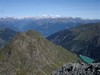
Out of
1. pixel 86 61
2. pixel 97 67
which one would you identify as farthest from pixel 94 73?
pixel 86 61

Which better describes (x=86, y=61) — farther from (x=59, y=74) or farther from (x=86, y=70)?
(x=59, y=74)

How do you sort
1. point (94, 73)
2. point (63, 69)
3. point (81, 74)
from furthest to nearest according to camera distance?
1. point (63, 69)
2. point (81, 74)
3. point (94, 73)

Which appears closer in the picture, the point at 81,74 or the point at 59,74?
the point at 81,74

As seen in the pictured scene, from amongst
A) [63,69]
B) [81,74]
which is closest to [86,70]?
[81,74]

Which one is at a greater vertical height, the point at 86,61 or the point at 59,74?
the point at 86,61

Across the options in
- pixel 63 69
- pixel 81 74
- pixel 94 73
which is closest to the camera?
pixel 94 73

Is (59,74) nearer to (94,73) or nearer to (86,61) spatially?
(86,61)
